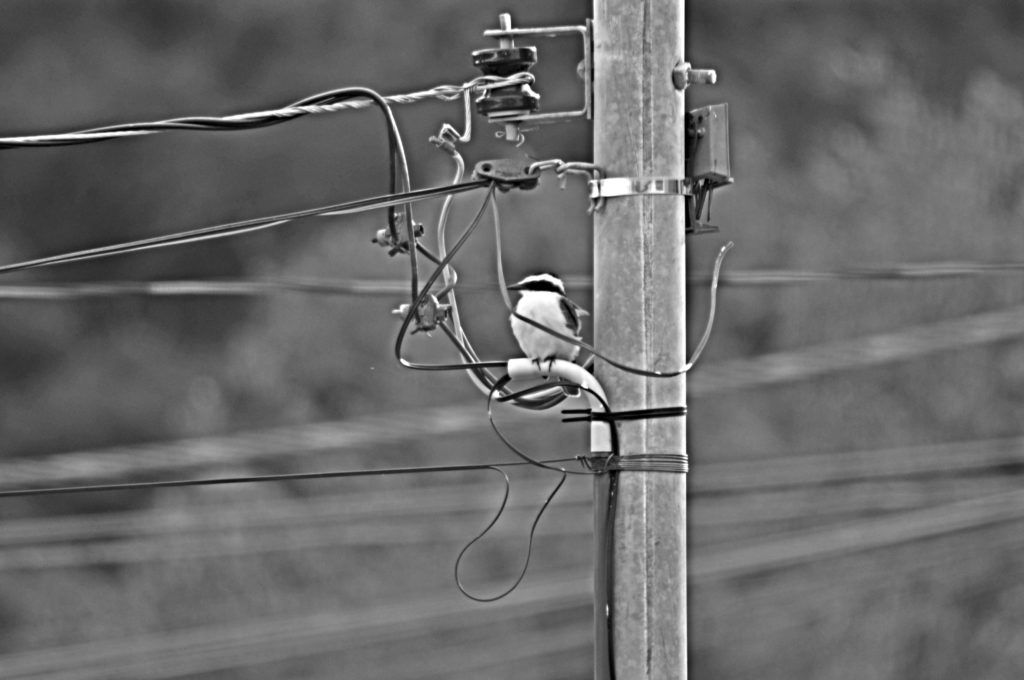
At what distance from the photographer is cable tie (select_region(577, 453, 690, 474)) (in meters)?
4.01

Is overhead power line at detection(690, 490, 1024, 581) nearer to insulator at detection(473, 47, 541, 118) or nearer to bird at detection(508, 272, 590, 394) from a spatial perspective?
bird at detection(508, 272, 590, 394)

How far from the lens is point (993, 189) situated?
19.9m

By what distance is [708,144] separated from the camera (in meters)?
4.18

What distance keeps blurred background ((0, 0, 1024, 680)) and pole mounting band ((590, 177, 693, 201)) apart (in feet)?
36.0

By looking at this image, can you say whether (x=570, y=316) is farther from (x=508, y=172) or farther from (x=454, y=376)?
(x=454, y=376)

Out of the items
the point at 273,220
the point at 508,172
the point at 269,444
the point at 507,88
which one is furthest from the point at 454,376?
the point at 508,172

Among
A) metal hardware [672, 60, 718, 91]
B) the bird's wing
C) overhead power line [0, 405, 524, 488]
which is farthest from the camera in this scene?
overhead power line [0, 405, 524, 488]

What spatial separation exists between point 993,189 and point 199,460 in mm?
9548

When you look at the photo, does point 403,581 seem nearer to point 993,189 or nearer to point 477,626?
point 477,626

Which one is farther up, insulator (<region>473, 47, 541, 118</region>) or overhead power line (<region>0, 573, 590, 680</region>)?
insulator (<region>473, 47, 541, 118</region>)

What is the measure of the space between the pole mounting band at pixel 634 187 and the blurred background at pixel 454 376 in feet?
36.0

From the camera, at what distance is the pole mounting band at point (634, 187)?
13.3ft

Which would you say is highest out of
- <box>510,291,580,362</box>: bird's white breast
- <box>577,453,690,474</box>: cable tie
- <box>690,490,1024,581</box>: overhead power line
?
<box>510,291,580,362</box>: bird's white breast

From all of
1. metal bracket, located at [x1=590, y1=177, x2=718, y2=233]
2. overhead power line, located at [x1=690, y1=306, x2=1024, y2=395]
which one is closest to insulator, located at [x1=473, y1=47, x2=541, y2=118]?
metal bracket, located at [x1=590, y1=177, x2=718, y2=233]
